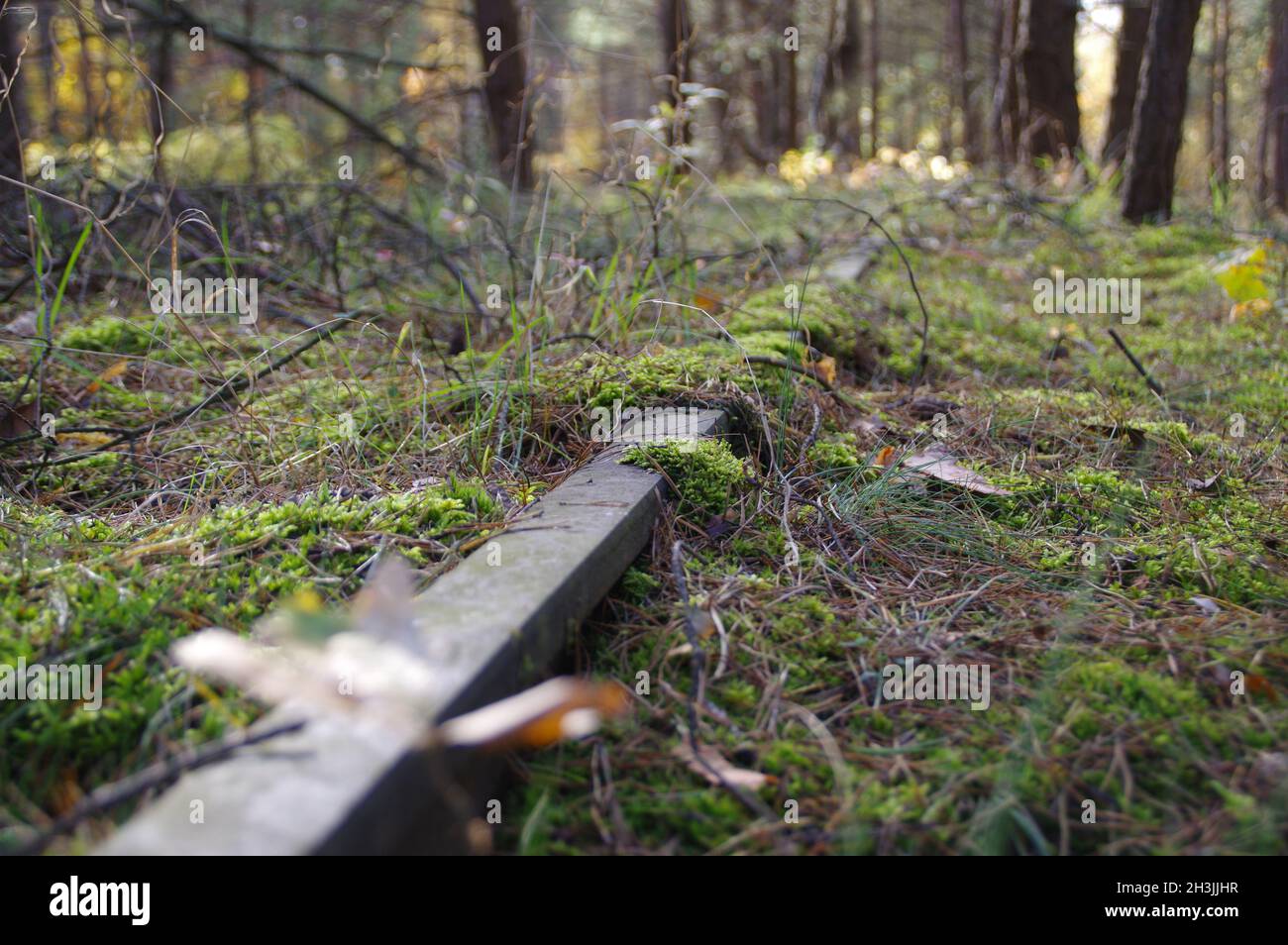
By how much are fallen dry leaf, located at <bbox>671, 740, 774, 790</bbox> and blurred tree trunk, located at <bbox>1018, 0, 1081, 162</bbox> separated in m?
7.91

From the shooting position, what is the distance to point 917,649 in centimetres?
159

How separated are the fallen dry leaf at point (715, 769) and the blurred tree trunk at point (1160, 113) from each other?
644 centimetres

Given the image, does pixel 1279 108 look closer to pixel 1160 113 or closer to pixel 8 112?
pixel 1160 113

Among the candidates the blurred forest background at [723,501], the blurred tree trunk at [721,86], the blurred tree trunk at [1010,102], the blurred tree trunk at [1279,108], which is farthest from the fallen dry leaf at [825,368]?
the blurred tree trunk at [1279,108]

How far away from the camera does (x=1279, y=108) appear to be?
7621mm

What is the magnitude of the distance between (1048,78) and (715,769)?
869 centimetres

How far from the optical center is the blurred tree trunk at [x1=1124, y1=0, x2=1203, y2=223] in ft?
19.4

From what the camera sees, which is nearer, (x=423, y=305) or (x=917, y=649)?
(x=917, y=649)

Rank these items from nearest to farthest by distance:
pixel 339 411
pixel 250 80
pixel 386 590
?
pixel 386 590, pixel 339 411, pixel 250 80

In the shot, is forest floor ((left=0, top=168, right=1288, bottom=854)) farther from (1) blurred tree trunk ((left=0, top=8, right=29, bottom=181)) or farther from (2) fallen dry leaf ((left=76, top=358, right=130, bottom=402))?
(1) blurred tree trunk ((left=0, top=8, right=29, bottom=181))

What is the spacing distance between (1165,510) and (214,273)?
381 centimetres
